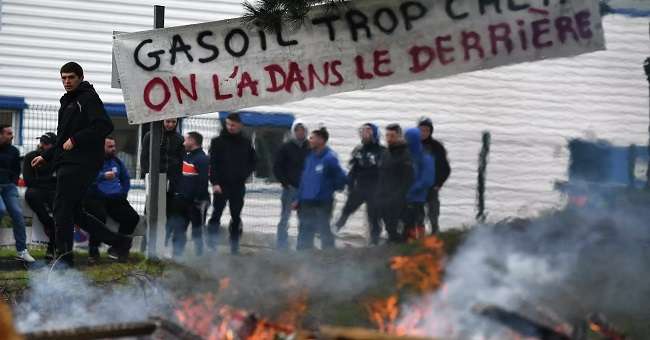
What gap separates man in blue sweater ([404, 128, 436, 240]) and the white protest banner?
1855 millimetres

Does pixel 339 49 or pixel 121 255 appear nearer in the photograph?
pixel 339 49

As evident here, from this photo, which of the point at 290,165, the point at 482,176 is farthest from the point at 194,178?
the point at 482,176

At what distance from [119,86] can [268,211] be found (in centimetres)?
286

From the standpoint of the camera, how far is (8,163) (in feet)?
38.2

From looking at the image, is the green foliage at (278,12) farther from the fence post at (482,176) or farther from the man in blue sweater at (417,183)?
the fence post at (482,176)

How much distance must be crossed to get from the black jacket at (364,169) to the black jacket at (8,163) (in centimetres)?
348

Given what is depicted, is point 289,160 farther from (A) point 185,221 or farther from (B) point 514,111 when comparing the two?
(B) point 514,111

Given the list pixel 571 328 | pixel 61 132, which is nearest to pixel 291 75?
pixel 61 132

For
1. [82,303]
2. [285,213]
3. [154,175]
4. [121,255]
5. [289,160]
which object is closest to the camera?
[82,303]

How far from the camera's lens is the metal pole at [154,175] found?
9.38 m

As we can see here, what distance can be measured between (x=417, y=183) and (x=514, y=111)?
1768 mm

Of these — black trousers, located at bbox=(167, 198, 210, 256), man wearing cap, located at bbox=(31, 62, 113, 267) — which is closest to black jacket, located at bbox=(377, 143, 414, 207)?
black trousers, located at bbox=(167, 198, 210, 256)

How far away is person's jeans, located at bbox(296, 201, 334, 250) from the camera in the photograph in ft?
34.5

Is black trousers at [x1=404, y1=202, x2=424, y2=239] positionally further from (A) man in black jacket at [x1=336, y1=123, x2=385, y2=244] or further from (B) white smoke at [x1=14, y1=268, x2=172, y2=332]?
(B) white smoke at [x1=14, y1=268, x2=172, y2=332]
